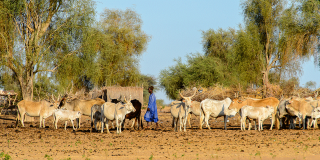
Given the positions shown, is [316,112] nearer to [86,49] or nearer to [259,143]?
[259,143]

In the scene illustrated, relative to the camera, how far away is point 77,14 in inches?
827

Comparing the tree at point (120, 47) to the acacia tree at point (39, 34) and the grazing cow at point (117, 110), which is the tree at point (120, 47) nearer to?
the acacia tree at point (39, 34)

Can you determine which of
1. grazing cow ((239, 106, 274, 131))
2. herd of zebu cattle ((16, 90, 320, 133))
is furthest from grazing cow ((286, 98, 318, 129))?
grazing cow ((239, 106, 274, 131))

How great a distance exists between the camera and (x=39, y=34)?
20656mm

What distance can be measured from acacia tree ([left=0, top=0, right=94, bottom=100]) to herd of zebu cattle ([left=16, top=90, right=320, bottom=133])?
3.69m

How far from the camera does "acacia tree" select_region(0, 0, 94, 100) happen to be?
1969cm

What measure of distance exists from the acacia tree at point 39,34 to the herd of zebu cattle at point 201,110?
145 inches

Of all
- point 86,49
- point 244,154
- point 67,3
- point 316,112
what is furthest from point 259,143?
point 67,3

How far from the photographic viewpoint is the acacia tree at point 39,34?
1969 centimetres

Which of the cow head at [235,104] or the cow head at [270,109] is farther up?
the cow head at [235,104]

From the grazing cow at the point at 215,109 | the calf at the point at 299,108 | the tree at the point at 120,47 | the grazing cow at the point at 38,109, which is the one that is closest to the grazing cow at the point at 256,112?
the grazing cow at the point at 215,109

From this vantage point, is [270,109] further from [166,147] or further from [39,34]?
[39,34]

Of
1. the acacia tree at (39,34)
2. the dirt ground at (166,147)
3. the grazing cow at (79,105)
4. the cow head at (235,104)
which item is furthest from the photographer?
the acacia tree at (39,34)

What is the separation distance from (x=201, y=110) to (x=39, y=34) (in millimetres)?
11060
